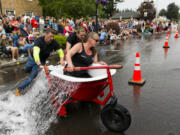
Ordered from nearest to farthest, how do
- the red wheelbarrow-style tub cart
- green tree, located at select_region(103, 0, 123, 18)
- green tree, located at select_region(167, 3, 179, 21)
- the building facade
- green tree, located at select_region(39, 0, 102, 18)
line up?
1. the red wheelbarrow-style tub cart
2. the building facade
3. green tree, located at select_region(39, 0, 102, 18)
4. green tree, located at select_region(103, 0, 123, 18)
5. green tree, located at select_region(167, 3, 179, 21)

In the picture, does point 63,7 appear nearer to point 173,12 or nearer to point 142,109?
point 142,109

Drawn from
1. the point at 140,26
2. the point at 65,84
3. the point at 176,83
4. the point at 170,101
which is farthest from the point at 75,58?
the point at 140,26

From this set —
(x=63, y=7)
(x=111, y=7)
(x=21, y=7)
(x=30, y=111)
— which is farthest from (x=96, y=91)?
(x=111, y=7)

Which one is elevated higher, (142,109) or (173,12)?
(173,12)

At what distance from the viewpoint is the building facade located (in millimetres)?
21858

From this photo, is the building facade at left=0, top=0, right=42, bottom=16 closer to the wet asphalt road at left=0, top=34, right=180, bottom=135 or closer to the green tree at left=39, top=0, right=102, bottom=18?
the green tree at left=39, top=0, right=102, bottom=18

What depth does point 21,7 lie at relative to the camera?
23922 millimetres

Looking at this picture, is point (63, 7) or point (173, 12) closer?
point (63, 7)

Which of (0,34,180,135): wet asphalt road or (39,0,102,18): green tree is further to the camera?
(39,0,102,18): green tree

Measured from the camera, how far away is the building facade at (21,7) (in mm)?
21858

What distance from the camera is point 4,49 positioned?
891cm

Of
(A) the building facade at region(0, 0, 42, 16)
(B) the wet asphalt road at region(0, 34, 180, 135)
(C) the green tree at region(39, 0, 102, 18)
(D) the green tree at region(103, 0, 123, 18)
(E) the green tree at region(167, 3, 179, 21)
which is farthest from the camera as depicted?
(E) the green tree at region(167, 3, 179, 21)

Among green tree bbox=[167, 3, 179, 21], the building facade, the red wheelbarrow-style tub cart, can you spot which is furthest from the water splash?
green tree bbox=[167, 3, 179, 21]

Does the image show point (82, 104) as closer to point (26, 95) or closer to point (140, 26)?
point (26, 95)
